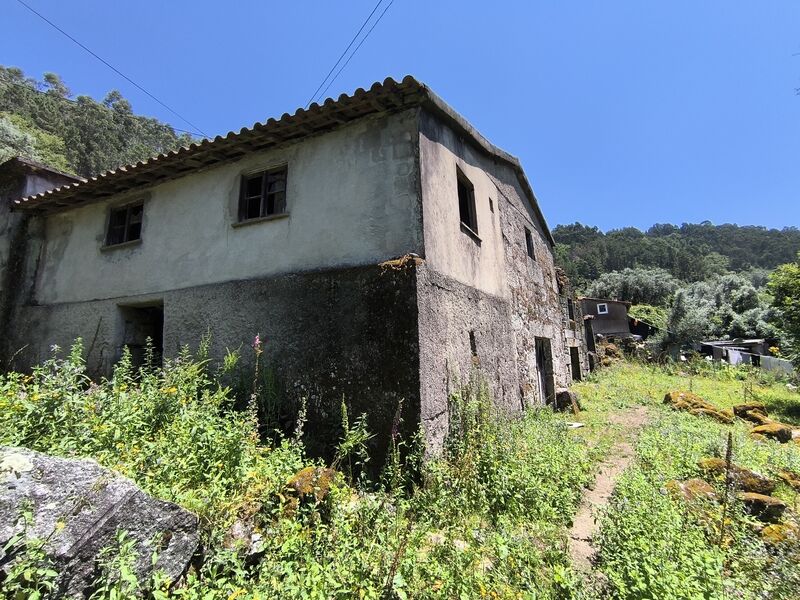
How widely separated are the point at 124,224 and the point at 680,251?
96021 millimetres

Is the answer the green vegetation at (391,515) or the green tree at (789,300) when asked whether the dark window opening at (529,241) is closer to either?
the green vegetation at (391,515)

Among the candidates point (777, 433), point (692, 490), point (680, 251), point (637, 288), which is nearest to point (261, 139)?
point (692, 490)

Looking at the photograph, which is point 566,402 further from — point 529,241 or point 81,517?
point 81,517

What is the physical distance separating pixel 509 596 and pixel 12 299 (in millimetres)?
12468

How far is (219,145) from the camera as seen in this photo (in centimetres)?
710

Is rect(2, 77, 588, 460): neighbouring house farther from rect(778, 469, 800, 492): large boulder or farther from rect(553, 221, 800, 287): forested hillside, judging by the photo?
rect(553, 221, 800, 287): forested hillside

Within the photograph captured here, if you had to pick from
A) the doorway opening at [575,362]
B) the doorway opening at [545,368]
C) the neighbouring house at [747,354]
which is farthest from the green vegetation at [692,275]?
the doorway opening at [545,368]

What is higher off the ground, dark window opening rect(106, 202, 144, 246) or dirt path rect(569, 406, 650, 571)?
dark window opening rect(106, 202, 144, 246)

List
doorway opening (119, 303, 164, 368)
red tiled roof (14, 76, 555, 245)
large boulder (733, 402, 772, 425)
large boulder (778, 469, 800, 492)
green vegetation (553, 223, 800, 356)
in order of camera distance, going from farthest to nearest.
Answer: green vegetation (553, 223, 800, 356) → large boulder (733, 402, 772, 425) → doorway opening (119, 303, 164, 368) → red tiled roof (14, 76, 555, 245) → large boulder (778, 469, 800, 492)

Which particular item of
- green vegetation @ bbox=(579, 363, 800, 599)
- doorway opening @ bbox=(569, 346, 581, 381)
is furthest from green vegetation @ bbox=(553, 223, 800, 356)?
green vegetation @ bbox=(579, 363, 800, 599)

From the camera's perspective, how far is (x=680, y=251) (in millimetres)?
81375

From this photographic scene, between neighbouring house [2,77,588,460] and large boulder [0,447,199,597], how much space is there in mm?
2826

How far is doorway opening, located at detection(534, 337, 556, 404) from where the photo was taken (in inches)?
447

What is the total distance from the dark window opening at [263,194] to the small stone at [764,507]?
7.64 m
